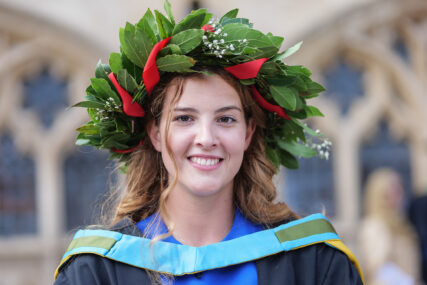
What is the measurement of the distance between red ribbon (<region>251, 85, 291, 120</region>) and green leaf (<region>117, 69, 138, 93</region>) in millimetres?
404

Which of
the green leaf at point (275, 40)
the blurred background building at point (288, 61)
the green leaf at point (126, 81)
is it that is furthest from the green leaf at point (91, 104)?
the blurred background building at point (288, 61)

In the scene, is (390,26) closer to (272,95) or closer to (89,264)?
Result: (272,95)

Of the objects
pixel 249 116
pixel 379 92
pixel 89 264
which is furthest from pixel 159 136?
pixel 379 92

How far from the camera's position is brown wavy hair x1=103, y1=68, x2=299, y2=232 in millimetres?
2064

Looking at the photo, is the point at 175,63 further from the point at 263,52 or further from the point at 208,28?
the point at 263,52

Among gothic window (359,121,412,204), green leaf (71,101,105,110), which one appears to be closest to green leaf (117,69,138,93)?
green leaf (71,101,105,110)

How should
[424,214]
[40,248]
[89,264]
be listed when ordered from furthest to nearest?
[40,248], [424,214], [89,264]

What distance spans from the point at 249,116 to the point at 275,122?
15 cm

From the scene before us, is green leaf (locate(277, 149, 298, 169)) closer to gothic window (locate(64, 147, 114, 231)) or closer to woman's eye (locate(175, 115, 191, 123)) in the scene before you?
woman's eye (locate(175, 115, 191, 123))

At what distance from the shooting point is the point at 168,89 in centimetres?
196

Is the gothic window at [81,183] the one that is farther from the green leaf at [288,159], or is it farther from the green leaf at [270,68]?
the green leaf at [270,68]

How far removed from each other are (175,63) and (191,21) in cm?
16

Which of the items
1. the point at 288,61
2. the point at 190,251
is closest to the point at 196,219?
the point at 190,251

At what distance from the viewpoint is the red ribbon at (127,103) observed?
2004 mm
